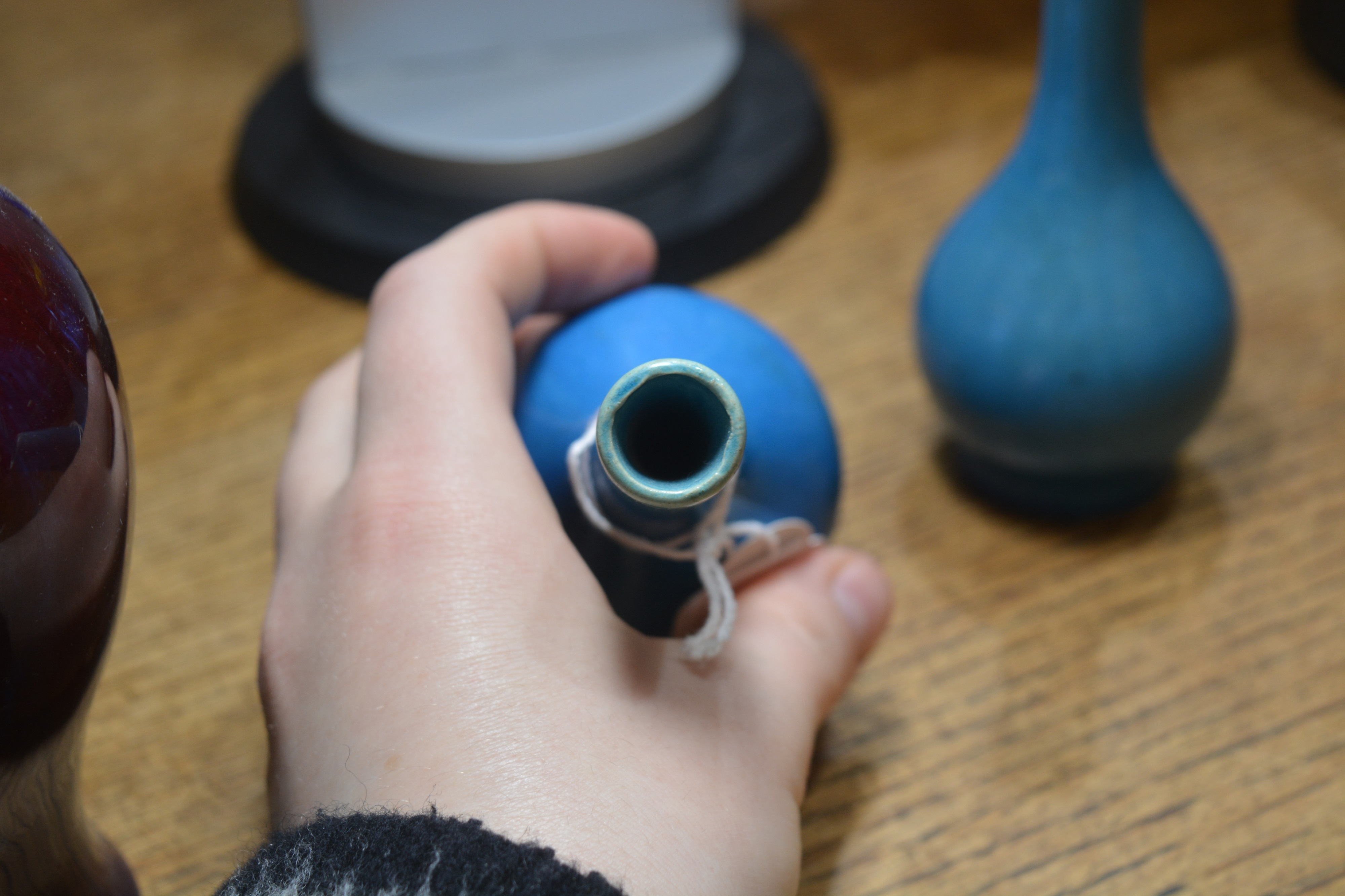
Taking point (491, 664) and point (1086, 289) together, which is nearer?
point (491, 664)

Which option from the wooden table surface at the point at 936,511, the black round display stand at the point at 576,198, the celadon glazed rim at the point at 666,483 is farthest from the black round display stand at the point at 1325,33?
the celadon glazed rim at the point at 666,483

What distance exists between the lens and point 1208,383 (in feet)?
1.60

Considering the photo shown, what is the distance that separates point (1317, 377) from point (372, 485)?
470 mm

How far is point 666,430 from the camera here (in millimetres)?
338

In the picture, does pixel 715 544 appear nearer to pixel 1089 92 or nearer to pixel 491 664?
pixel 491 664

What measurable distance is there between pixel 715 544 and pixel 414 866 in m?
0.13

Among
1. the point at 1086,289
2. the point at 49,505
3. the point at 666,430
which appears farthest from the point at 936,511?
the point at 49,505

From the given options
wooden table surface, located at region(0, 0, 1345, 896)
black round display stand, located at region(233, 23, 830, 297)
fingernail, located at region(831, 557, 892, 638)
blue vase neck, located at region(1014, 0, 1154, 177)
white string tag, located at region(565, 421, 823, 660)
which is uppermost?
blue vase neck, located at region(1014, 0, 1154, 177)

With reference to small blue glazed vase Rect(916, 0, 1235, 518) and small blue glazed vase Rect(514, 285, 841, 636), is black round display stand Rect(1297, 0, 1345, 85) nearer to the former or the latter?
small blue glazed vase Rect(916, 0, 1235, 518)

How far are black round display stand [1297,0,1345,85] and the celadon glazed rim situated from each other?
66cm

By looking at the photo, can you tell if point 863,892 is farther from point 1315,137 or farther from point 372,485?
point 1315,137

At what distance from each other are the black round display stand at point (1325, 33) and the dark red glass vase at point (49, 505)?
2.48 ft

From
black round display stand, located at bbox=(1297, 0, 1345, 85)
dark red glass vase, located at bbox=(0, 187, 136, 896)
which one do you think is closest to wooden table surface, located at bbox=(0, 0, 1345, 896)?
black round display stand, located at bbox=(1297, 0, 1345, 85)

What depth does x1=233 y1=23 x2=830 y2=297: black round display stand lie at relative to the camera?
68cm
